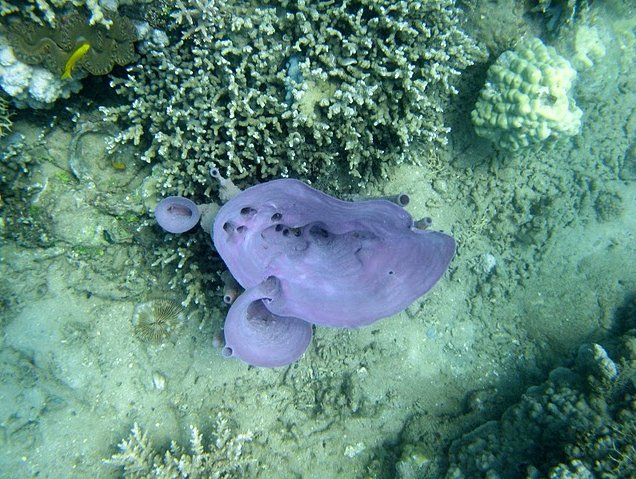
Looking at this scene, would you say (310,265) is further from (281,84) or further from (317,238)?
(281,84)

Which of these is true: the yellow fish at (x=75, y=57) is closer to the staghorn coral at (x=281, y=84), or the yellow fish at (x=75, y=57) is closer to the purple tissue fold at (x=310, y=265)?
the staghorn coral at (x=281, y=84)

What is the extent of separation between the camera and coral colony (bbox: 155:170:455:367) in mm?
2898

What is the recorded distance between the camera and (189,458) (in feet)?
12.9

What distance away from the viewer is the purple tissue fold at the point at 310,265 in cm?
290

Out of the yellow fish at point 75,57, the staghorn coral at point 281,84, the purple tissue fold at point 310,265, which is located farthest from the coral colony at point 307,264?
the yellow fish at point 75,57

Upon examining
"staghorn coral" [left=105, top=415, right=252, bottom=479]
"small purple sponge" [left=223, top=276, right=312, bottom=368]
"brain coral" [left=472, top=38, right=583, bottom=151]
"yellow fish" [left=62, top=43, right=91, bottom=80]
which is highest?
"brain coral" [left=472, top=38, right=583, bottom=151]

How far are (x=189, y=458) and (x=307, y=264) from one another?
8.45ft

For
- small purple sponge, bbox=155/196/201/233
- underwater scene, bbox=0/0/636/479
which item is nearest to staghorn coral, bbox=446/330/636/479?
underwater scene, bbox=0/0/636/479

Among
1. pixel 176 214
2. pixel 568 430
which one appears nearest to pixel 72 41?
pixel 176 214

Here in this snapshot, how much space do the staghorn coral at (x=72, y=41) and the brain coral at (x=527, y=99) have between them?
3565mm

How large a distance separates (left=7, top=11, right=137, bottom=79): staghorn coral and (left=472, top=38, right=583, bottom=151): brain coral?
3.56 meters

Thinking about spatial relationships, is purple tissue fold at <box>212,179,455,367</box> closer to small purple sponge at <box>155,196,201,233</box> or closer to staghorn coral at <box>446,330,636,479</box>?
small purple sponge at <box>155,196,201,233</box>

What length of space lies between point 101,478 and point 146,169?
11.5 ft

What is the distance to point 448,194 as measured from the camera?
14.2 ft
